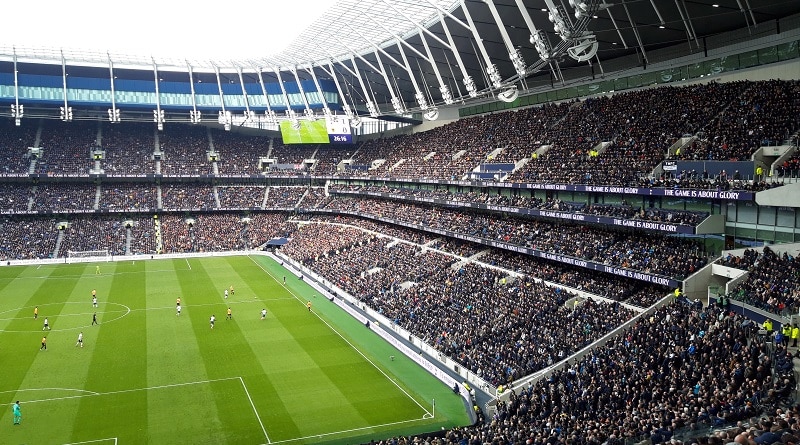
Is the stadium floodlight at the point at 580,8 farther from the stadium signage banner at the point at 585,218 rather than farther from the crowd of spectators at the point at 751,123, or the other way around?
the stadium signage banner at the point at 585,218

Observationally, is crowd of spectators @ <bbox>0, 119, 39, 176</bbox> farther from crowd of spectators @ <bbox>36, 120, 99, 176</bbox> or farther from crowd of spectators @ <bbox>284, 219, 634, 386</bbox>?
crowd of spectators @ <bbox>284, 219, 634, 386</bbox>

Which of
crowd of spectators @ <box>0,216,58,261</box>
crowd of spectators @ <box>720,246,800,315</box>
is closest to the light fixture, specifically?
crowd of spectators @ <box>0,216,58,261</box>

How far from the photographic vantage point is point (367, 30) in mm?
50531

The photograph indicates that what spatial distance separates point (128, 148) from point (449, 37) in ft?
165

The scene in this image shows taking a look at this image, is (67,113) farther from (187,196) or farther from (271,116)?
(271,116)

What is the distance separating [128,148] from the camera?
7594 centimetres

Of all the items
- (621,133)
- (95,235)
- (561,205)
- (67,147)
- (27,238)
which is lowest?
(95,235)

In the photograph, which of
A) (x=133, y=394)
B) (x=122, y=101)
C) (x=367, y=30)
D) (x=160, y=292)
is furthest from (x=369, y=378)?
(x=122, y=101)

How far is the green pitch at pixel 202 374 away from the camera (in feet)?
77.6

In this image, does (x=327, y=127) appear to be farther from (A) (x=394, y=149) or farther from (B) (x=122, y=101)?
(B) (x=122, y=101)

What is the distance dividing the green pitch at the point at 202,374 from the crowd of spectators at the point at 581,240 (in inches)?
435

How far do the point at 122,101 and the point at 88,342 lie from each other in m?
→ 47.5

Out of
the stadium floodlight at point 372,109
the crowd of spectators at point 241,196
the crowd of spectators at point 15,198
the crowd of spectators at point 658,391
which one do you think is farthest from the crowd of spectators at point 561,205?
the crowd of spectators at point 15,198

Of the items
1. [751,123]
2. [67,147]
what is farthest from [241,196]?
[751,123]
